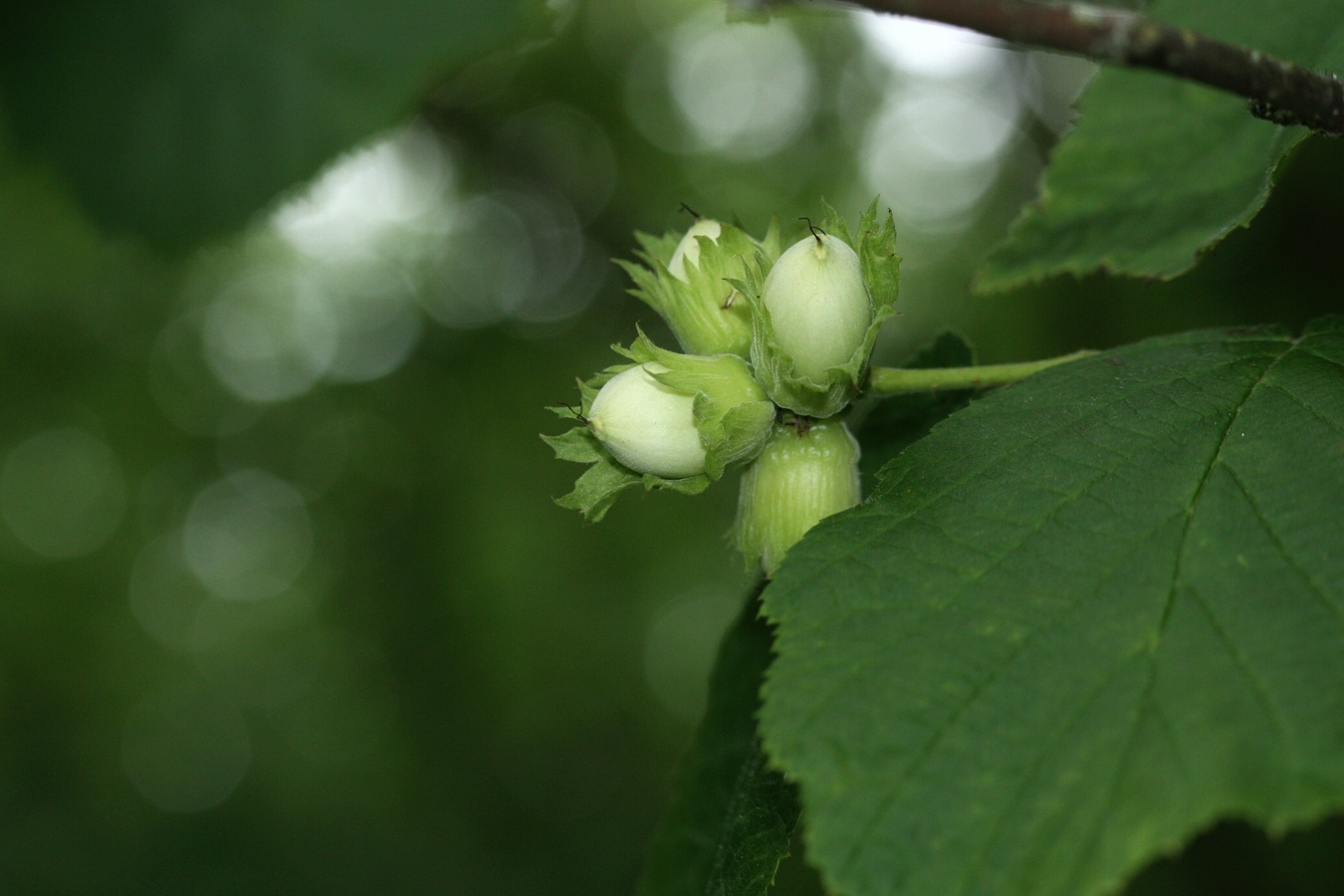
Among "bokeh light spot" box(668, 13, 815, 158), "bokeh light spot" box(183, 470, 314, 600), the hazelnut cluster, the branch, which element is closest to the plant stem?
the hazelnut cluster

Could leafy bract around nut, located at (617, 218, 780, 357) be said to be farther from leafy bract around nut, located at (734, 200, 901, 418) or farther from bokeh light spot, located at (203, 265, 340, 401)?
bokeh light spot, located at (203, 265, 340, 401)

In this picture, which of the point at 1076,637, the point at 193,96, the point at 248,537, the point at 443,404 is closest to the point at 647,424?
the point at 1076,637

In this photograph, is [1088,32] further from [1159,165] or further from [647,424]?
[1159,165]

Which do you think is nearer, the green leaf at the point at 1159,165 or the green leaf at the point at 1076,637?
the green leaf at the point at 1076,637

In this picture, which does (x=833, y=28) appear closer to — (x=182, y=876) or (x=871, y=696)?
(x=871, y=696)

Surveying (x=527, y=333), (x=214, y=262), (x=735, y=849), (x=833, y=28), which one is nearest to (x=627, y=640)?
(x=527, y=333)

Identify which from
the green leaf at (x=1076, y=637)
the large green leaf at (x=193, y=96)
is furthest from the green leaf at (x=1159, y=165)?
the large green leaf at (x=193, y=96)

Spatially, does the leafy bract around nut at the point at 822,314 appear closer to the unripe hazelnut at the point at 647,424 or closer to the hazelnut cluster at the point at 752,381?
the hazelnut cluster at the point at 752,381
